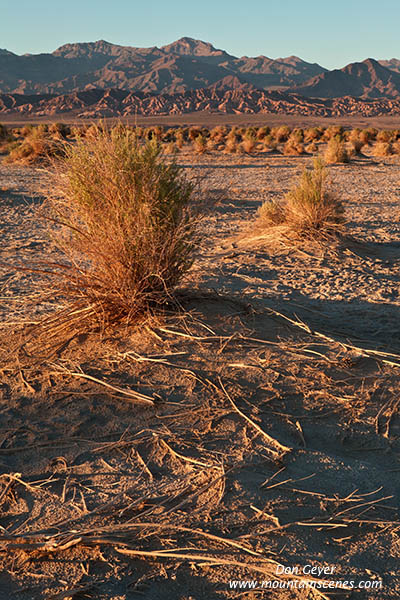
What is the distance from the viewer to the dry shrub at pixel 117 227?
4.18m

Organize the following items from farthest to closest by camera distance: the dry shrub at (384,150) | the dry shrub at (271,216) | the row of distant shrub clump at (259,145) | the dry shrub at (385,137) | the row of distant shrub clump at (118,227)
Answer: the dry shrub at (385,137), the dry shrub at (384,150), the row of distant shrub clump at (259,145), the dry shrub at (271,216), the row of distant shrub clump at (118,227)

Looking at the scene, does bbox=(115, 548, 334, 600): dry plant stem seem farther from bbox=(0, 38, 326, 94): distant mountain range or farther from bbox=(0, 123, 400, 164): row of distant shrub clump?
bbox=(0, 38, 326, 94): distant mountain range

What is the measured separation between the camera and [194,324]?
14.2ft

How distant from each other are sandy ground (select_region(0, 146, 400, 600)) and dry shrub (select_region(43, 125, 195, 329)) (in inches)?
11.2

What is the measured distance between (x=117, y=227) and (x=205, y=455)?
6.27 feet

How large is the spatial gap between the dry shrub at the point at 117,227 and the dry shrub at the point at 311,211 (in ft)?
14.4

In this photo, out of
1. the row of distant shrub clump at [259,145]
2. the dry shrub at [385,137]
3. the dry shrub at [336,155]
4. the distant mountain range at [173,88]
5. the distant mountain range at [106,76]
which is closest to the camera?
the row of distant shrub clump at [259,145]

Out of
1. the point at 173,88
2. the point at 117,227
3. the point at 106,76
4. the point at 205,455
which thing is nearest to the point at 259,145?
the point at 117,227

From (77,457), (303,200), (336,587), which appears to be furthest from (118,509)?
(303,200)

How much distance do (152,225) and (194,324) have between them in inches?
32.1

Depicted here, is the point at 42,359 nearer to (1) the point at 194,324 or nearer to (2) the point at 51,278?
(1) the point at 194,324

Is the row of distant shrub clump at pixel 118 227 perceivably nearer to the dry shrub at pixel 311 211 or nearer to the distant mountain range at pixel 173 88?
the dry shrub at pixel 311 211

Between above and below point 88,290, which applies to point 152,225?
above

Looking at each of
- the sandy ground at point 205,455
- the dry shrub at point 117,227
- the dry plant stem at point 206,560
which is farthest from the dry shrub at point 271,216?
the dry plant stem at point 206,560
